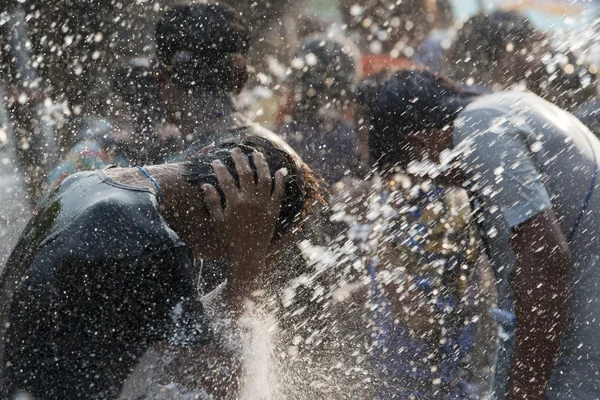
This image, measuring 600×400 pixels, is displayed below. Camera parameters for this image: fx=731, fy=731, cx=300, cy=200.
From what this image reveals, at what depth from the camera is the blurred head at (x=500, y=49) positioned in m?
3.41

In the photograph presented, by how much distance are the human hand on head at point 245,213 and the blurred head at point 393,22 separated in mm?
2693

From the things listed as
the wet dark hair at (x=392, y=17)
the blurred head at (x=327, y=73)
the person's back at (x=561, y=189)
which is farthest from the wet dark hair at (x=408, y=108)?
the wet dark hair at (x=392, y=17)

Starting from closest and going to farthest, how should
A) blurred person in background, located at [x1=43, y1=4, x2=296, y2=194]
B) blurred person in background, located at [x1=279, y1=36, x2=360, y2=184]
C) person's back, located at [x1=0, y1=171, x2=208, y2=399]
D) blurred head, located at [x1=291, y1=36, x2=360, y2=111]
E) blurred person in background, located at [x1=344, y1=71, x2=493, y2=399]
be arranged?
person's back, located at [x1=0, y1=171, x2=208, y2=399]
blurred person in background, located at [x1=43, y1=4, x2=296, y2=194]
blurred person in background, located at [x1=344, y1=71, x2=493, y2=399]
blurred person in background, located at [x1=279, y1=36, x2=360, y2=184]
blurred head, located at [x1=291, y1=36, x2=360, y2=111]

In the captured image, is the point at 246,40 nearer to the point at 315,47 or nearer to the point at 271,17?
the point at 315,47

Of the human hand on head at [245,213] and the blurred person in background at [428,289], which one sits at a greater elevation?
the human hand on head at [245,213]

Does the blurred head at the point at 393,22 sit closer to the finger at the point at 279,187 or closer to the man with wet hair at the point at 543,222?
the man with wet hair at the point at 543,222

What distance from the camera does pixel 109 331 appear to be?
5.72ft

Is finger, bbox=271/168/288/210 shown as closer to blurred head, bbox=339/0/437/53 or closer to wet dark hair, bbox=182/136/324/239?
wet dark hair, bbox=182/136/324/239

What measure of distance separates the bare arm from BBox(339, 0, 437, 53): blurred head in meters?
2.69

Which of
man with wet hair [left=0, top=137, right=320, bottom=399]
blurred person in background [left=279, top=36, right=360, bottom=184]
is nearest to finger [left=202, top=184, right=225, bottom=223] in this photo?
man with wet hair [left=0, top=137, right=320, bottom=399]

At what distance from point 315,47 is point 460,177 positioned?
5.87 feet

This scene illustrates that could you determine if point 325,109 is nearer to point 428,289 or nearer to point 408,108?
point 428,289

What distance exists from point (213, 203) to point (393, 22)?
10.3ft

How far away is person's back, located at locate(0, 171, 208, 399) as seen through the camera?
5.53 feet
